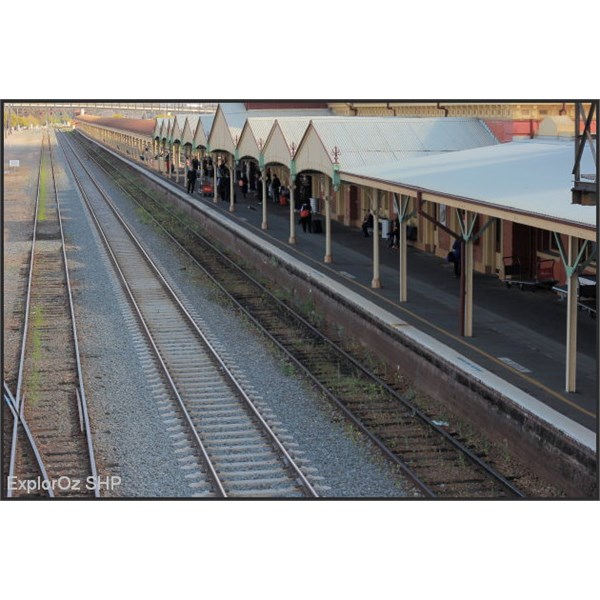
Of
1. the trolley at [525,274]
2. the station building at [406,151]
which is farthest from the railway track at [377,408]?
the trolley at [525,274]

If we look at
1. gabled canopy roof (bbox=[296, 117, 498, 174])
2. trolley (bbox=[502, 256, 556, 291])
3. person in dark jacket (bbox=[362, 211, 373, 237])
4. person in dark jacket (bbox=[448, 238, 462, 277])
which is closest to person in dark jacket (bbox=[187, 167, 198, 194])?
person in dark jacket (bbox=[362, 211, 373, 237])

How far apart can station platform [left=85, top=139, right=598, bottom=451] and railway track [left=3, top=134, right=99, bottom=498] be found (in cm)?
544

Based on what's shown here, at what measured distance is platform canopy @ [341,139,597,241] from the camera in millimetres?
15548

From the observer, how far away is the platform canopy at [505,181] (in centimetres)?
1555

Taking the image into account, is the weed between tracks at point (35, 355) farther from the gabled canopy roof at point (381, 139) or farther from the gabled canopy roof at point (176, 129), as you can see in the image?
the gabled canopy roof at point (176, 129)

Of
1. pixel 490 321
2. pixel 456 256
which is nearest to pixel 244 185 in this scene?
pixel 456 256

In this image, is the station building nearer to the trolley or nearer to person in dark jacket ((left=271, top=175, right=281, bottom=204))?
the trolley

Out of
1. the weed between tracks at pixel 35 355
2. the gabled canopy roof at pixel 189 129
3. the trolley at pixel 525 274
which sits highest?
the gabled canopy roof at pixel 189 129

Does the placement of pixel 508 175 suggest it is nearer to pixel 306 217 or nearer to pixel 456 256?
pixel 456 256

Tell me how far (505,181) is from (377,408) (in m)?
4.48

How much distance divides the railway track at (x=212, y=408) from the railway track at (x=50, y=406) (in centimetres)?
140

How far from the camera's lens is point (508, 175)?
20.0 m

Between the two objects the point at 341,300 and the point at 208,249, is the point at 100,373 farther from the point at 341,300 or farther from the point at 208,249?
the point at 208,249

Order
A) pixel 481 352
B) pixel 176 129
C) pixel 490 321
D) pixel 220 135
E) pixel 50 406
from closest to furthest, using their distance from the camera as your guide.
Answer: pixel 50 406, pixel 481 352, pixel 490 321, pixel 220 135, pixel 176 129
